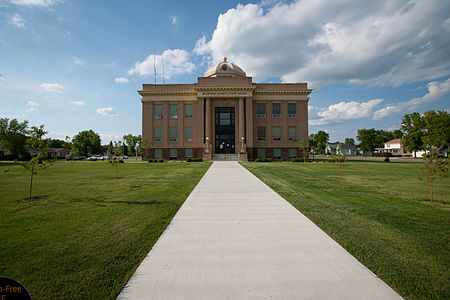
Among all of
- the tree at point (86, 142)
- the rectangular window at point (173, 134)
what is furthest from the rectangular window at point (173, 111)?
the tree at point (86, 142)

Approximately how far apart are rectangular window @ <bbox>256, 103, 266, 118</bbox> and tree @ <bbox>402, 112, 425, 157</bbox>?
44.4 metres

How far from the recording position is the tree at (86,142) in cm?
7344

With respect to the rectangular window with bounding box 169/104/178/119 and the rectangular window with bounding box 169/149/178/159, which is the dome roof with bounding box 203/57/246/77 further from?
the rectangular window with bounding box 169/149/178/159

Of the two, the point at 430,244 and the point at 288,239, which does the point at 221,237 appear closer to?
the point at 288,239

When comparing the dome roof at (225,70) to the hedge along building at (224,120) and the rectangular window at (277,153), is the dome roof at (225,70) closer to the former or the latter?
the hedge along building at (224,120)

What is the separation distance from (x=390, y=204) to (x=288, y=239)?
17.1 ft

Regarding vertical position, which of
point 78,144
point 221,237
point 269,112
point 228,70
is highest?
point 228,70

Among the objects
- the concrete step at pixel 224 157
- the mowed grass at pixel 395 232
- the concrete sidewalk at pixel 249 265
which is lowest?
the concrete sidewalk at pixel 249 265

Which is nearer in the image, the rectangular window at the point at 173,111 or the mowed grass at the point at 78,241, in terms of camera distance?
the mowed grass at the point at 78,241

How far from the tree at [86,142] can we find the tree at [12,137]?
2217 cm

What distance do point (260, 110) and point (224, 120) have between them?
8032 mm

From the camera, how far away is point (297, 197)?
7.73m

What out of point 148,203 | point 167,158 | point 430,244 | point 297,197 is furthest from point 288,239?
point 167,158

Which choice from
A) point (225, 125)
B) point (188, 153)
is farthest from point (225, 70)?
point (188, 153)
